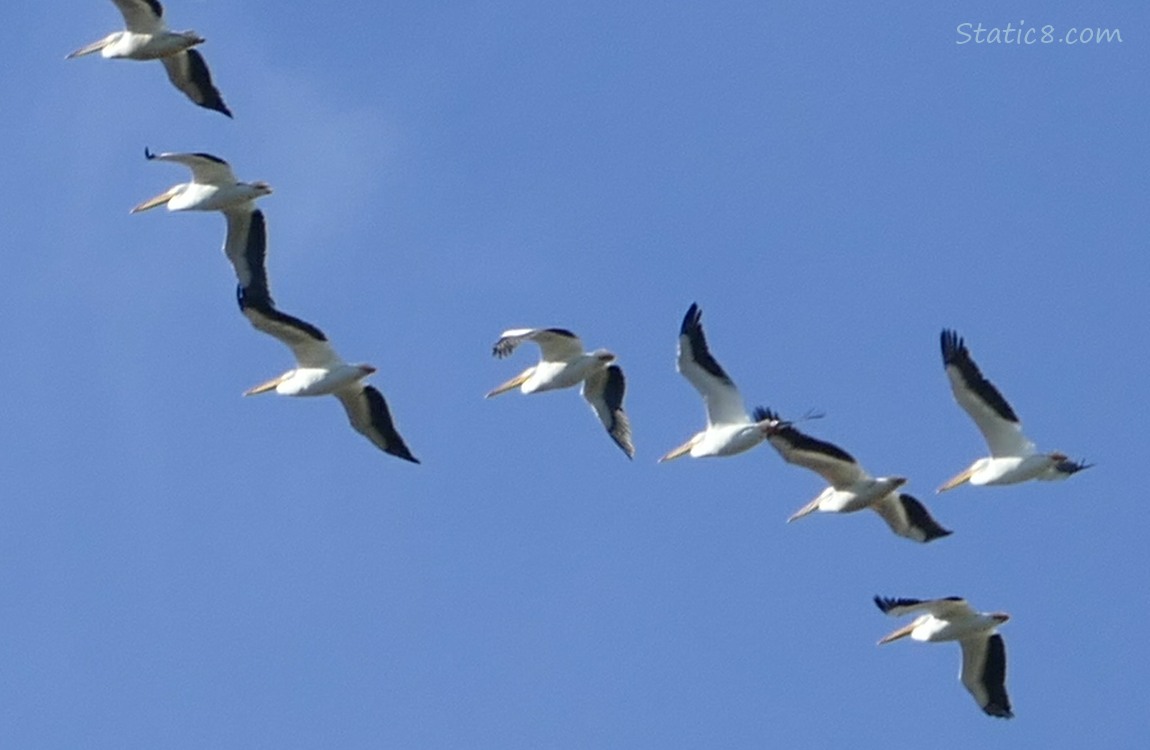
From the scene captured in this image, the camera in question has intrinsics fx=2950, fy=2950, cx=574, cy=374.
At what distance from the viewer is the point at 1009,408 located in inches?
1159

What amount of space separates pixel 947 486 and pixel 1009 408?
5.89 ft

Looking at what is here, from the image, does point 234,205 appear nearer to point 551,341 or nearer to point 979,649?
point 551,341

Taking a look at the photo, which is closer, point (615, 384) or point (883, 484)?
point (883, 484)

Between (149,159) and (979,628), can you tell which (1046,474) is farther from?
(149,159)

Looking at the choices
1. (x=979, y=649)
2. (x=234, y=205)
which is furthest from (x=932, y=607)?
(x=234, y=205)

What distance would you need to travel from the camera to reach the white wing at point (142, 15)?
101 ft

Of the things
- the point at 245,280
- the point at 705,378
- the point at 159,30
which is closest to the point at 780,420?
the point at 705,378

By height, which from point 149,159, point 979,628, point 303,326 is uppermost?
point 149,159

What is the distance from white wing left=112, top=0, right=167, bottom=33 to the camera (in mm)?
30781

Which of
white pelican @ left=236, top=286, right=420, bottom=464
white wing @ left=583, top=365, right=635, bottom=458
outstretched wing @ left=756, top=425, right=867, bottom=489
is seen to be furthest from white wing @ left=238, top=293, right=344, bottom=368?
outstretched wing @ left=756, top=425, right=867, bottom=489

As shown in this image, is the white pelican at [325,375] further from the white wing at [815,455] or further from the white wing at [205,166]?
the white wing at [815,455]

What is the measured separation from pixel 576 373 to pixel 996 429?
4.38 metres

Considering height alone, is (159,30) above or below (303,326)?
above

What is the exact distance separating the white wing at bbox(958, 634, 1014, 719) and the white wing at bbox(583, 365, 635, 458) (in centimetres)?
443
